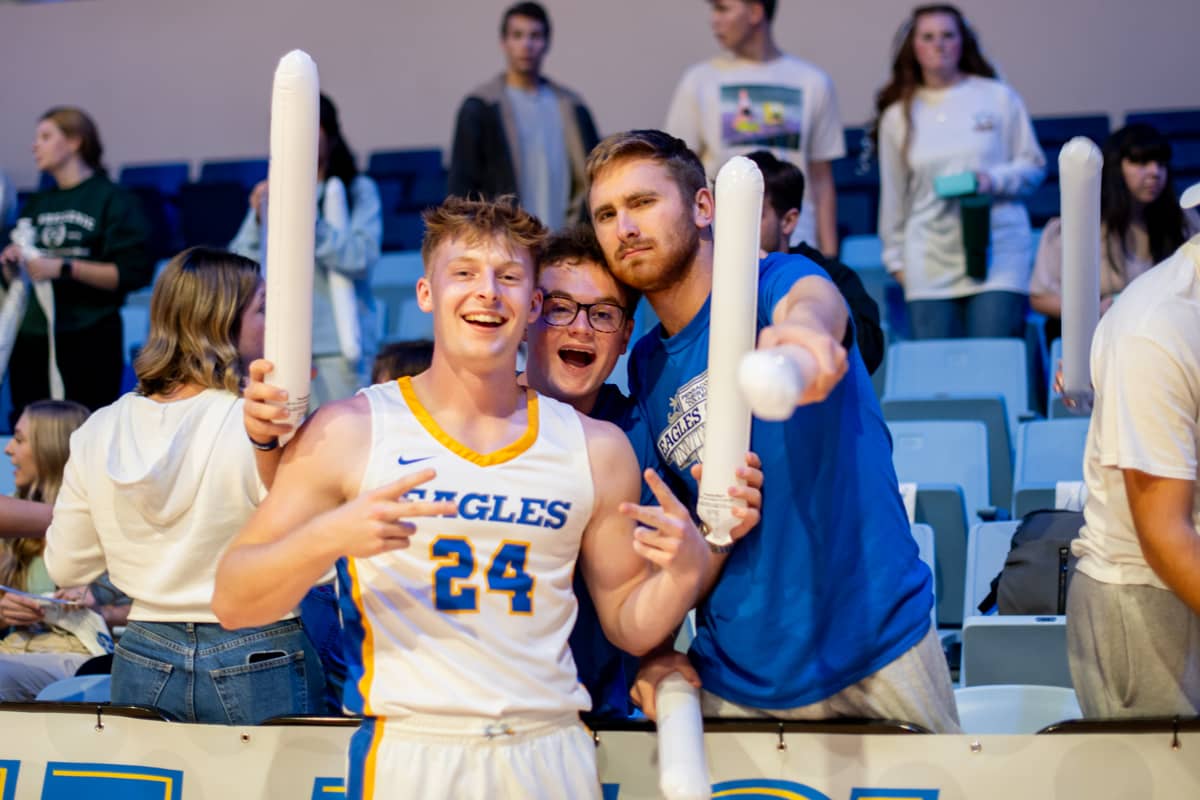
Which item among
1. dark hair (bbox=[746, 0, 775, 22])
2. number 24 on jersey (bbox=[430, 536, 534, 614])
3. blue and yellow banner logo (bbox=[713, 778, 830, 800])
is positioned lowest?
blue and yellow banner logo (bbox=[713, 778, 830, 800])

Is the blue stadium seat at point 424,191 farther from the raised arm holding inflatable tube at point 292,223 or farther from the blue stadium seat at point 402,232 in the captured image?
the raised arm holding inflatable tube at point 292,223

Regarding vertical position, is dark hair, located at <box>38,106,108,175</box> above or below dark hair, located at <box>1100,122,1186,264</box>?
above

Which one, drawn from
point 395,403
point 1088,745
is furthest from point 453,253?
point 1088,745

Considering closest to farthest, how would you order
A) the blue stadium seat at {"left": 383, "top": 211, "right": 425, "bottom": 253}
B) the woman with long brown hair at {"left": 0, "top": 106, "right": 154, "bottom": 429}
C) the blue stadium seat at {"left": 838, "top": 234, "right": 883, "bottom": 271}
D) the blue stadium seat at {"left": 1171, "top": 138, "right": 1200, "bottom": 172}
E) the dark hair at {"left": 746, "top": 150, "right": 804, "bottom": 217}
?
1. the dark hair at {"left": 746, "top": 150, "right": 804, "bottom": 217}
2. the woman with long brown hair at {"left": 0, "top": 106, "right": 154, "bottom": 429}
3. the blue stadium seat at {"left": 1171, "top": 138, "right": 1200, "bottom": 172}
4. the blue stadium seat at {"left": 838, "top": 234, "right": 883, "bottom": 271}
5. the blue stadium seat at {"left": 383, "top": 211, "right": 425, "bottom": 253}

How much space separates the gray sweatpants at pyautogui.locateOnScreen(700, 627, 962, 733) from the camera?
2.52m

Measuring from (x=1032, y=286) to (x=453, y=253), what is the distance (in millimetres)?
3833

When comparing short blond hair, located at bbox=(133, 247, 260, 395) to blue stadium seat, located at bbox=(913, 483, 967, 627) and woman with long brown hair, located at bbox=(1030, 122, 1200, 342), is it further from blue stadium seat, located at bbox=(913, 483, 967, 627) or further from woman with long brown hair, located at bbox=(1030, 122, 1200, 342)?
woman with long brown hair, located at bbox=(1030, 122, 1200, 342)

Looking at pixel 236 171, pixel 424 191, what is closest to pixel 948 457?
pixel 424 191

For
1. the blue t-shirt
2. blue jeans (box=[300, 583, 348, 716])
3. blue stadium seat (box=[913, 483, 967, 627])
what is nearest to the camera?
the blue t-shirt

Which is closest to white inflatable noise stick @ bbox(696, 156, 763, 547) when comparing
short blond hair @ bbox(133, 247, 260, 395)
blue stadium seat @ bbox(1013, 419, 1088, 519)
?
short blond hair @ bbox(133, 247, 260, 395)

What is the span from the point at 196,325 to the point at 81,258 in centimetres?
301

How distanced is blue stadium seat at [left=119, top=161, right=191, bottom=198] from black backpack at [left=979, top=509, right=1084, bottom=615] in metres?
6.67

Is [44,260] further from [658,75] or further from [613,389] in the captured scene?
[658,75]

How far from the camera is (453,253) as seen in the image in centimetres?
241
